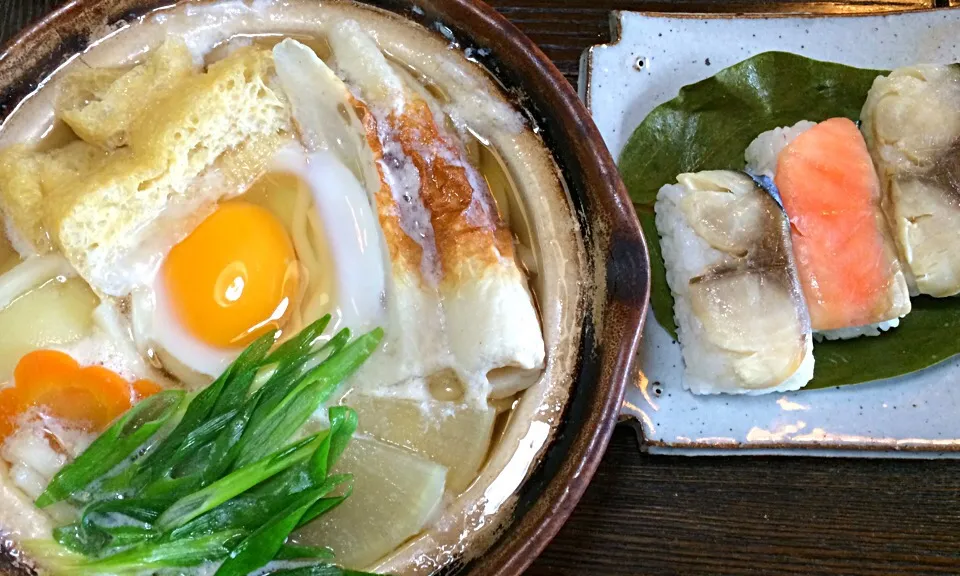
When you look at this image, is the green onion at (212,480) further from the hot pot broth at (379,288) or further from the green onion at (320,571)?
the hot pot broth at (379,288)

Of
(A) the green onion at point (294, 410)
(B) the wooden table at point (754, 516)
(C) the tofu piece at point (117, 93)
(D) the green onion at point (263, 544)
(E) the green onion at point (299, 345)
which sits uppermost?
(C) the tofu piece at point (117, 93)

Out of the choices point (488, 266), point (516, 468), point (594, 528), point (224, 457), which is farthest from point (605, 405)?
point (224, 457)

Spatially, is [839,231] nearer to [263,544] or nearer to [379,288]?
[379,288]

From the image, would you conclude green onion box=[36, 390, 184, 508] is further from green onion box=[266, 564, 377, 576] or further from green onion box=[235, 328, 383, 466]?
green onion box=[266, 564, 377, 576]

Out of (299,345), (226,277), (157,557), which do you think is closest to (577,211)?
(299,345)

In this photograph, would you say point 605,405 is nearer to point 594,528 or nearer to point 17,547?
point 594,528

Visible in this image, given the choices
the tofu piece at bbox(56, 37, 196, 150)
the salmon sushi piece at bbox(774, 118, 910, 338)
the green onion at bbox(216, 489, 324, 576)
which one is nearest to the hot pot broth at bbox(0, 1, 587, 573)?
the tofu piece at bbox(56, 37, 196, 150)

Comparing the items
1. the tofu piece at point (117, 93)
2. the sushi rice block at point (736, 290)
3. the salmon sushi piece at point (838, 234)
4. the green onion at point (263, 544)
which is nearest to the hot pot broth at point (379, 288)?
the tofu piece at point (117, 93)
